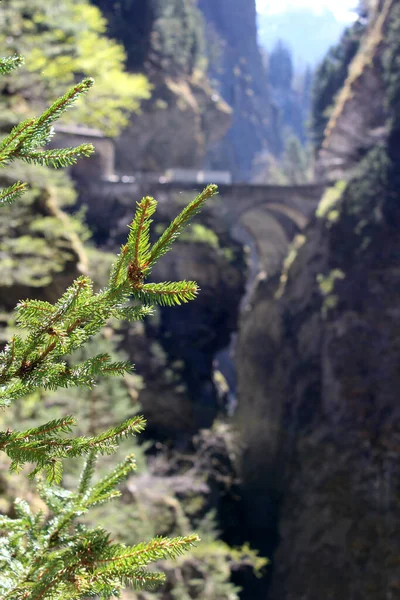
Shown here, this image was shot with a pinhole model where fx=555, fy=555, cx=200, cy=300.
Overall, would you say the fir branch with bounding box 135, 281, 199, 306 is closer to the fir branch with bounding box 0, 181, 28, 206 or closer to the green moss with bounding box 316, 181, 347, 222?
the fir branch with bounding box 0, 181, 28, 206

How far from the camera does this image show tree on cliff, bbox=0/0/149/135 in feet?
35.4

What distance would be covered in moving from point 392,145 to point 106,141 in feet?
48.3

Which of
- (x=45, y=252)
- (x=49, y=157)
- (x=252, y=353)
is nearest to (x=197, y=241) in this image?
(x=252, y=353)

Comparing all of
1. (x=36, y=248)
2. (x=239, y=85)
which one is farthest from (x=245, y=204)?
(x=239, y=85)

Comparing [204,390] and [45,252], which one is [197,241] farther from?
[45,252]

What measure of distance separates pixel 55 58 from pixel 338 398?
15881mm

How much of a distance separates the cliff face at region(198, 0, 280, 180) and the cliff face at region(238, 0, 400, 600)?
45839mm

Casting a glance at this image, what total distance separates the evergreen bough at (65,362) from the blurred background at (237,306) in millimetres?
4859

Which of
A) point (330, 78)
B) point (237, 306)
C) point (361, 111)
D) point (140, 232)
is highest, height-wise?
point (330, 78)

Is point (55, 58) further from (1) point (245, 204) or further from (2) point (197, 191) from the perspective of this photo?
(1) point (245, 204)

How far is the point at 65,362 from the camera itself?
2.05 meters

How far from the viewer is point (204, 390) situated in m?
27.8

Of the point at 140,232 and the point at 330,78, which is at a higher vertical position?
the point at 330,78

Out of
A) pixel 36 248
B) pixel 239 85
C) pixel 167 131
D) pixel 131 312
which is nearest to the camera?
pixel 131 312
